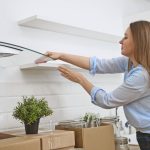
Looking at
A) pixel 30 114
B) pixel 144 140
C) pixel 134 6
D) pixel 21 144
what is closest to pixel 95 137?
pixel 144 140

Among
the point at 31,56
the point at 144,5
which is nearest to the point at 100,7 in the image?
the point at 144,5

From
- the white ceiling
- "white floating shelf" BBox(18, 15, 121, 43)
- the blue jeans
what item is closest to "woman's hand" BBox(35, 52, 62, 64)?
"white floating shelf" BBox(18, 15, 121, 43)

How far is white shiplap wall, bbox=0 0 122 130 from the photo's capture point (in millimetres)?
1821

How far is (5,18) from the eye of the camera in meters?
1.84

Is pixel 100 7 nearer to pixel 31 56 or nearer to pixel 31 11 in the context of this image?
pixel 31 11

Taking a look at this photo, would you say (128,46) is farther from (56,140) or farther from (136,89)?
(56,140)

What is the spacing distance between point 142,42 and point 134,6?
4.71 ft

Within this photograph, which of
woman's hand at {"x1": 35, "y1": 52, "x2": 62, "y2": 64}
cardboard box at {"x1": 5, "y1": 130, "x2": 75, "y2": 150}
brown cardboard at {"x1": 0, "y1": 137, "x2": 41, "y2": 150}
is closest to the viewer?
brown cardboard at {"x1": 0, "y1": 137, "x2": 41, "y2": 150}

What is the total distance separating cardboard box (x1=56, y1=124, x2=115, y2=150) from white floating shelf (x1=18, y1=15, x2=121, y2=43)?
0.66m

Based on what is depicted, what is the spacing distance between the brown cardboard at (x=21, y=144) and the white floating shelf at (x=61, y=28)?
0.75 m

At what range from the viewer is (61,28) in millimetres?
2025

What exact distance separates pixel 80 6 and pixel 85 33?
0.84 feet

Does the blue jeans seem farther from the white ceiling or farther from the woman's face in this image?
the white ceiling

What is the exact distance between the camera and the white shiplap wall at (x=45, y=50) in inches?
71.7
